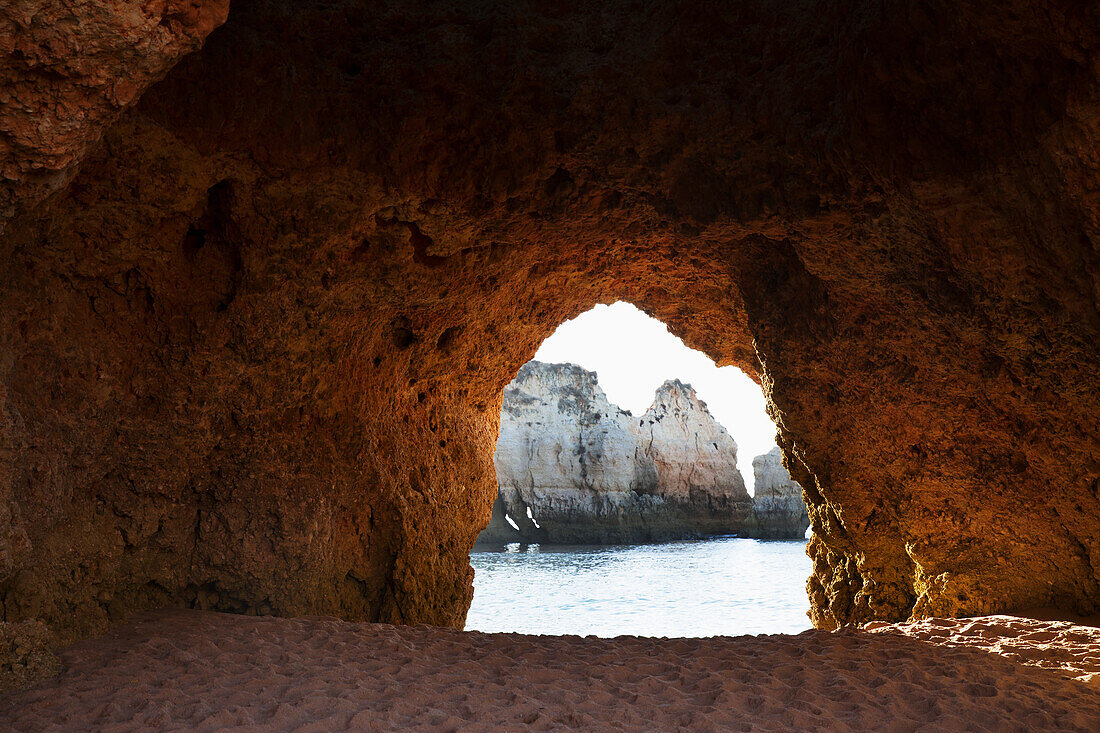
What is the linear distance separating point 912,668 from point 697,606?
11.9 m

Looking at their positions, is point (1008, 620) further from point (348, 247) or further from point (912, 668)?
point (348, 247)

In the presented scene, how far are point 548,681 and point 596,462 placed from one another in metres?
25.1

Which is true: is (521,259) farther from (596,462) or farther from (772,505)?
(772,505)

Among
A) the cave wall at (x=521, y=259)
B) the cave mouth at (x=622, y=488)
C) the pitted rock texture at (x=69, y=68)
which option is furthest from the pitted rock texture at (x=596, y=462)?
the pitted rock texture at (x=69, y=68)

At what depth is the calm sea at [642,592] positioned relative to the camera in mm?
14203

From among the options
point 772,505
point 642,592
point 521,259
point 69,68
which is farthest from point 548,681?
point 772,505

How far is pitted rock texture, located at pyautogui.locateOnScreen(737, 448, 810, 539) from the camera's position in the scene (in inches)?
1307

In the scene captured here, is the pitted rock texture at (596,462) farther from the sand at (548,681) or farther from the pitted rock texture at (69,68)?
the pitted rock texture at (69,68)

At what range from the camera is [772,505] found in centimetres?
3344

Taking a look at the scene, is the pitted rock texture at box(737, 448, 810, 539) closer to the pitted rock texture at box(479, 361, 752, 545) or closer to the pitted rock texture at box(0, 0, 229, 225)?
the pitted rock texture at box(479, 361, 752, 545)

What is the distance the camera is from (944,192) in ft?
15.4

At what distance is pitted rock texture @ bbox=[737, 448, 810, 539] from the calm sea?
4861 mm

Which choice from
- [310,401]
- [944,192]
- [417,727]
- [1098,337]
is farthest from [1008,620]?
[310,401]

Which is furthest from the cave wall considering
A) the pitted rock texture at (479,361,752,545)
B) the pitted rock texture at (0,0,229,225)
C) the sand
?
the pitted rock texture at (479,361,752,545)
